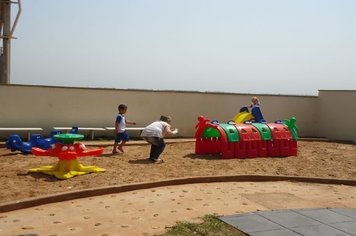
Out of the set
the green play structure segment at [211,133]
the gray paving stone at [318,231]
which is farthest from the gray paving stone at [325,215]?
the green play structure segment at [211,133]

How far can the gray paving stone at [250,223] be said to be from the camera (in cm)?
520

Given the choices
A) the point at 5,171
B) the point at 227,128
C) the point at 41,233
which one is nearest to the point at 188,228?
the point at 41,233

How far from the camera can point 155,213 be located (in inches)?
236

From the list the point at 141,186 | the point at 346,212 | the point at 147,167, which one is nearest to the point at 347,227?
the point at 346,212

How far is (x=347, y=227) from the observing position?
17.9 feet

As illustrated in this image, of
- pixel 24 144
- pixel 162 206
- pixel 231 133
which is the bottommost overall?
pixel 162 206

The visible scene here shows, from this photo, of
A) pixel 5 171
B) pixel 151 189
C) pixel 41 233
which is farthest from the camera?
pixel 5 171

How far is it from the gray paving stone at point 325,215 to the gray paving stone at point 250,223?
77 cm

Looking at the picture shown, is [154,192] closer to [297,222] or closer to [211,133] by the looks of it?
[297,222]

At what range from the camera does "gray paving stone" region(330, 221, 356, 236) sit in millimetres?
5285

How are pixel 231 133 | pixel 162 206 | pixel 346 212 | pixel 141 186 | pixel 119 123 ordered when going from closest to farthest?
pixel 346 212 < pixel 162 206 < pixel 141 186 < pixel 119 123 < pixel 231 133

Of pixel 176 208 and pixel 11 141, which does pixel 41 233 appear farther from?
pixel 11 141

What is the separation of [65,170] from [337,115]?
12.2 metres

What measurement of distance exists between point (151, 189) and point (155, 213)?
1556 millimetres
